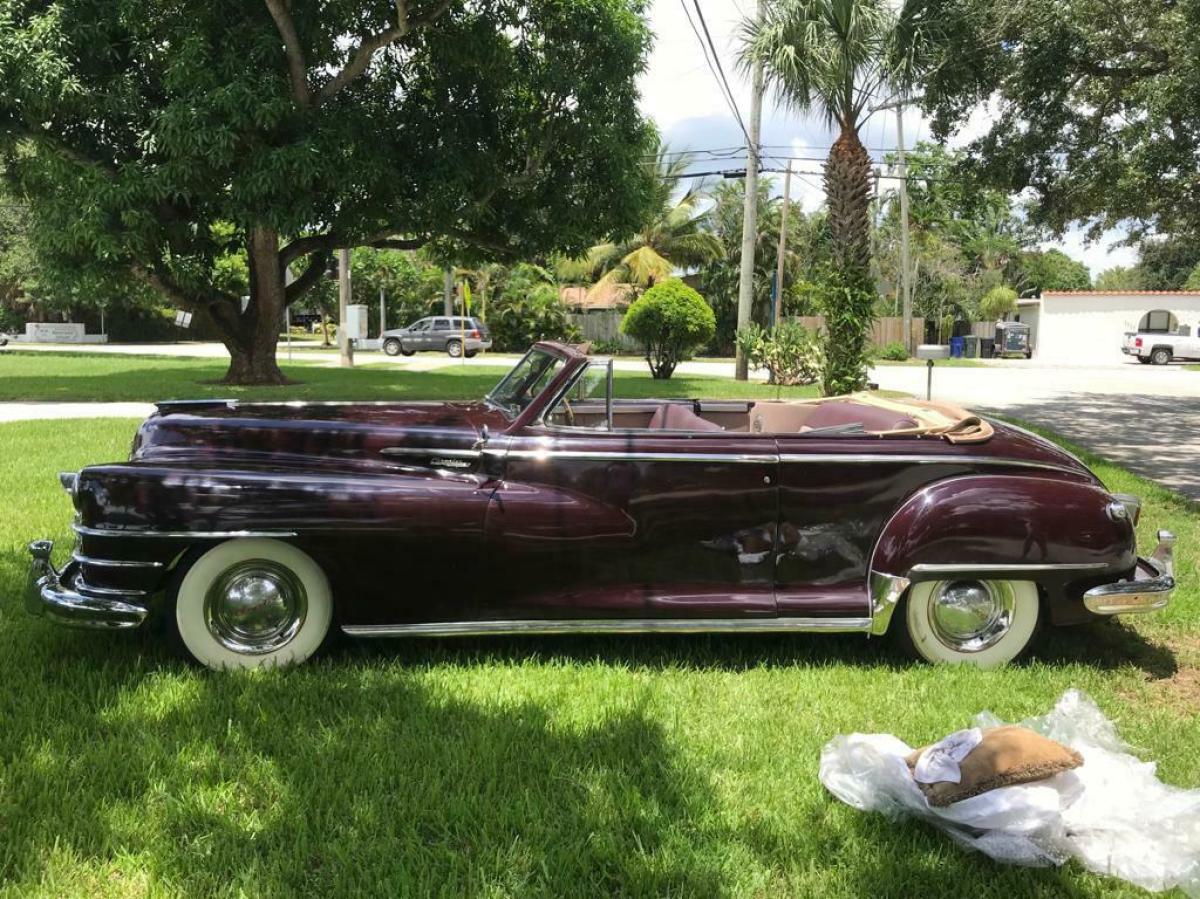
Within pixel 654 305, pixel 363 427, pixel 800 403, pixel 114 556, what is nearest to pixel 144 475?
pixel 114 556

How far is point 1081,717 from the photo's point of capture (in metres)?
3.17

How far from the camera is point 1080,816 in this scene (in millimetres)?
2572

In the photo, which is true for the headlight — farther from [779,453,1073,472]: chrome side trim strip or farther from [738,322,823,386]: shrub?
[738,322,823,386]: shrub

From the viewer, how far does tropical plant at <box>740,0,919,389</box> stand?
12.5 meters

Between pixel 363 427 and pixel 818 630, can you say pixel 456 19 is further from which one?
pixel 818 630

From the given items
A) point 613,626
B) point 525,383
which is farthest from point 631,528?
point 525,383

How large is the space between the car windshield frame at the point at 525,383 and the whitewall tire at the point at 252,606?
1.11m

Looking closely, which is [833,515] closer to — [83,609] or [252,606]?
[252,606]

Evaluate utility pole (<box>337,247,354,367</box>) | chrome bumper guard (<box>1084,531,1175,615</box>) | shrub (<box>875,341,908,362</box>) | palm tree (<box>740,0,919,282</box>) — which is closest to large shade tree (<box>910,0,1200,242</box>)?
palm tree (<box>740,0,919,282</box>)

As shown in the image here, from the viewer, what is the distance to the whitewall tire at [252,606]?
3.58 meters

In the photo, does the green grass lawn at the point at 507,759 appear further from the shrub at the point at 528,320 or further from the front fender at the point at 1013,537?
the shrub at the point at 528,320

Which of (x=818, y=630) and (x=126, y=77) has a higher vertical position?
(x=126, y=77)

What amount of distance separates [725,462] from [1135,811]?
1.84 meters

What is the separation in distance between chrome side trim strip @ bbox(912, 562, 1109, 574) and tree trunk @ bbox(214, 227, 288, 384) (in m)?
15.1
